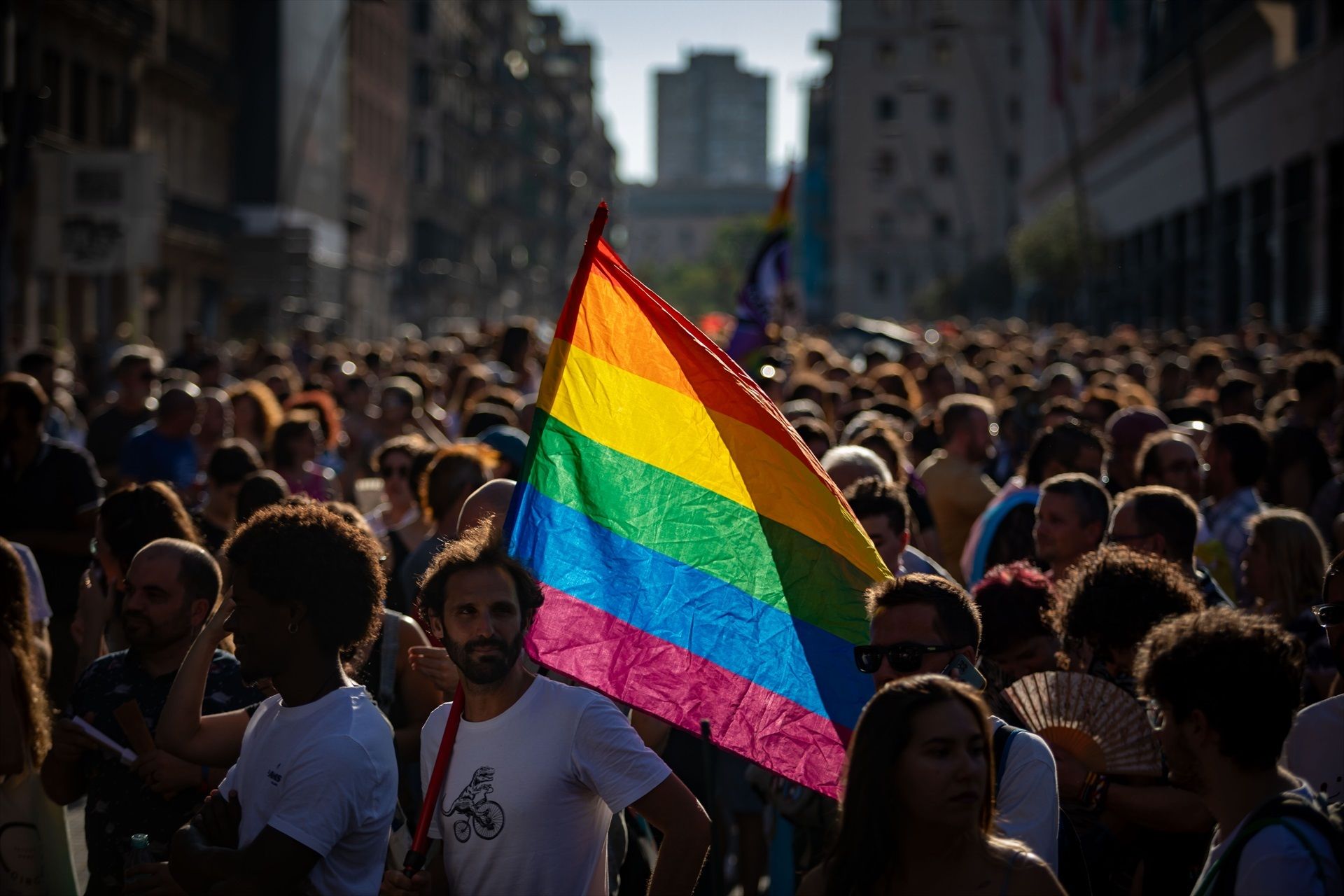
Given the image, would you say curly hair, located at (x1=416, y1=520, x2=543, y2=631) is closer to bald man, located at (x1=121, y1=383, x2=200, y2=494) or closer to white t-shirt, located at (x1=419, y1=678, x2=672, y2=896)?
white t-shirt, located at (x1=419, y1=678, x2=672, y2=896)

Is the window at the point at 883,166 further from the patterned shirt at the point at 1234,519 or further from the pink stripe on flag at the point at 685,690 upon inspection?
the pink stripe on flag at the point at 685,690

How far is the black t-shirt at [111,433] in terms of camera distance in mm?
11328

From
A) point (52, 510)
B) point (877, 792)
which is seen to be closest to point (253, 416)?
point (52, 510)

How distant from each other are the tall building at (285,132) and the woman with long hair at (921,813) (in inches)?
1628

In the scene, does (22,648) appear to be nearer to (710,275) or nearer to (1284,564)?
(1284,564)

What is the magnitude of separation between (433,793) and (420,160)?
226 feet

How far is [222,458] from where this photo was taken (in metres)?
8.17

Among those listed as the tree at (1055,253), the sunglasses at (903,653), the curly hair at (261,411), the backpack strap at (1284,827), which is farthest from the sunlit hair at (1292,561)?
the tree at (1055,253)

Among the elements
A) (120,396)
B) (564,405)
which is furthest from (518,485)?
(120,396)

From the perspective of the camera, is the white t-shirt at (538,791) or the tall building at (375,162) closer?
the white t-shirt at (538,791)

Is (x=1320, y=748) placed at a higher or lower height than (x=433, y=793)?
higher

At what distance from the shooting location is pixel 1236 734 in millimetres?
3400

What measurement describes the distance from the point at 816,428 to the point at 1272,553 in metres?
2.54

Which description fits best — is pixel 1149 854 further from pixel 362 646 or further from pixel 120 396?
pixel 120 396
